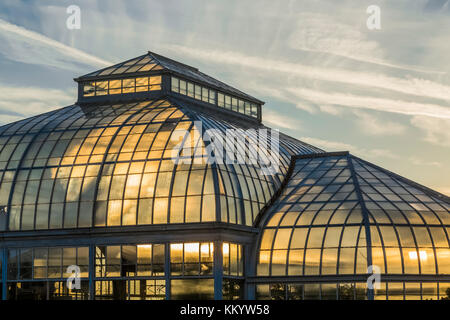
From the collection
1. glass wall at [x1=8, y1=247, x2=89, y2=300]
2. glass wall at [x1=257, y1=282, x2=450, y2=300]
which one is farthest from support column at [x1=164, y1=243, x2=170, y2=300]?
glass wall at [x1=257, y1=282, x2=450, y2=300]

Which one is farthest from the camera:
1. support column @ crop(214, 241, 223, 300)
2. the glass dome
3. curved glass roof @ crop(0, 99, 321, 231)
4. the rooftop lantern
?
the rooftop lantern

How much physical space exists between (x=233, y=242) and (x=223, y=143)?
9.43 metres

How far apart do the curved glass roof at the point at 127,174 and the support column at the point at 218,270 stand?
90.7 inches

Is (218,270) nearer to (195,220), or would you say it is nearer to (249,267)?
(249,267)

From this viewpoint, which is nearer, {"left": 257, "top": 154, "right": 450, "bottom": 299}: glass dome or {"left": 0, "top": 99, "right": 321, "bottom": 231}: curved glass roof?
{"left": 257, "top": 154, "right": 450, "bottom": 299}: glass dome

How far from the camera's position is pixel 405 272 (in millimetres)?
55938

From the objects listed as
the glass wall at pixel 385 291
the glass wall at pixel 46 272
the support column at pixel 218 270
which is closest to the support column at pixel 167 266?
the support column at pixel 218 270

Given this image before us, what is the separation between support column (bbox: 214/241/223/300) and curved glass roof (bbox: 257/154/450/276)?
13.5 feet

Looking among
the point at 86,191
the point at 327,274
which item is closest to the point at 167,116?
the point at 86,191

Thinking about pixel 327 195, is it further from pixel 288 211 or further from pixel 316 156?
pixel 316 156

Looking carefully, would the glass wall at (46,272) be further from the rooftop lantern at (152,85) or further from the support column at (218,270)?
the rooftop lantern at (152,85)

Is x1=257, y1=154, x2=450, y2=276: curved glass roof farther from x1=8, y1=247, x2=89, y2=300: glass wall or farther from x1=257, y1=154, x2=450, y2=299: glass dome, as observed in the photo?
x1=8, y1=247, x2=89, y2=300: glass wall

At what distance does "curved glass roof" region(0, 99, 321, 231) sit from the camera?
194 ft

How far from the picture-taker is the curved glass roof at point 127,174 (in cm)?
5925
